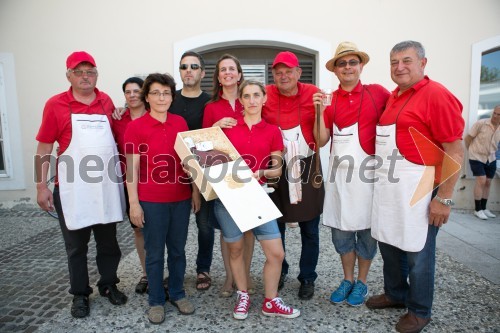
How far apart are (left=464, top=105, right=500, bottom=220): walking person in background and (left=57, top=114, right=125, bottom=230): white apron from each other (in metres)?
6.08

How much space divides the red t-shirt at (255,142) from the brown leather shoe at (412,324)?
1.57 meters

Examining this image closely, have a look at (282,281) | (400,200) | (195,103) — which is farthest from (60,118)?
(400,200)

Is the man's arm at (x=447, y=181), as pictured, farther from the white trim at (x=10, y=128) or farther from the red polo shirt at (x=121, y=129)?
the white trim at (x=10, y=128)

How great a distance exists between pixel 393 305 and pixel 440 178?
3.99 ft

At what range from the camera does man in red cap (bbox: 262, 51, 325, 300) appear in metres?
2.88

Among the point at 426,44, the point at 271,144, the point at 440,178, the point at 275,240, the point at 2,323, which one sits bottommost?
the point at 2,323

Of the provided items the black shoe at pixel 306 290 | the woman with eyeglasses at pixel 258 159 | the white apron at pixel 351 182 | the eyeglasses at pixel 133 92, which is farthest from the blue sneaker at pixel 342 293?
the eyeglasses at pixel 133 92

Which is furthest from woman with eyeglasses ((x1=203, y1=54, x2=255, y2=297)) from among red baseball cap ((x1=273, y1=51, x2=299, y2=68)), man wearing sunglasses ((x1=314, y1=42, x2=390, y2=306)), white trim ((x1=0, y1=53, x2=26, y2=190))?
white trim ((x1=0, y1=53, x2=26, y2=190))

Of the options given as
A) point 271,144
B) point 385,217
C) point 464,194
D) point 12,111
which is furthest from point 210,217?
point 464,194

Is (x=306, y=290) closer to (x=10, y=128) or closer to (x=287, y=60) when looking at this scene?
(x=287, y=60)

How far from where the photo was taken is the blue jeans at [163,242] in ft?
8.82

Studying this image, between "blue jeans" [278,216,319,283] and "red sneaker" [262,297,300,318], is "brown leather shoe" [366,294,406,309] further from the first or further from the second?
Answer: "red sneaker" [262,297,300,318]

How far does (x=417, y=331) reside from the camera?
2568 millimetres

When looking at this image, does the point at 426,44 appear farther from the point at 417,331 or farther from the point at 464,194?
the point at 417,331
